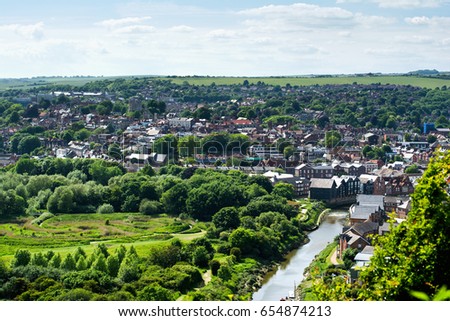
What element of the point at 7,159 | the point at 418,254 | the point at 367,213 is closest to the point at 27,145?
the point at 7,159

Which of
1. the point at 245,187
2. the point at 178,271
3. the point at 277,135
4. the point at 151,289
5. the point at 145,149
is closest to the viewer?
the point at 151,289

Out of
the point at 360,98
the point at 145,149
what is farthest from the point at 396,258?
the point at 360,98

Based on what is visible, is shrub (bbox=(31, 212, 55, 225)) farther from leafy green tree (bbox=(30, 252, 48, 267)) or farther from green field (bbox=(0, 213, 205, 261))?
leafy green tree (bbox=(30, 252, 48, 267))

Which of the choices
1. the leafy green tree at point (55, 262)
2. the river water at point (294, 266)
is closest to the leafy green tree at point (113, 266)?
the leafy green tree at point (55, 262)

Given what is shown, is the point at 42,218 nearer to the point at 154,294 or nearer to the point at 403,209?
the point at 403,209

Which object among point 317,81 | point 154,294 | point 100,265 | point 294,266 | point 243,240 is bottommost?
point 294,266

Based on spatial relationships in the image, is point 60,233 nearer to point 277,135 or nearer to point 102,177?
point 102,177

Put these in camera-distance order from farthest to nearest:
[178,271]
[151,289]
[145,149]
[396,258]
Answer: [145,149], [178,271], [151,289], [396,258]
